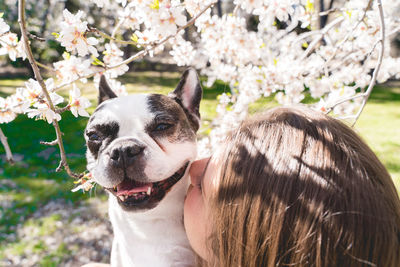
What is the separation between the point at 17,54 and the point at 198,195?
3.85 feet

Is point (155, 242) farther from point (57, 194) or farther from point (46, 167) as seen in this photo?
point (46, 167)

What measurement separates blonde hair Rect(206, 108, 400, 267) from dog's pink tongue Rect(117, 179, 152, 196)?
29cm

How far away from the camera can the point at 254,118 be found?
132 centimetres

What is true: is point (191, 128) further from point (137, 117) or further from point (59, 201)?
point (59, 201)

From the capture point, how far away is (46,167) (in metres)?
4.78

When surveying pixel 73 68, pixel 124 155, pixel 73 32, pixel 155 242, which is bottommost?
pixel 155 242

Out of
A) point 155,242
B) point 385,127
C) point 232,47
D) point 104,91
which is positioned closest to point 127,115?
point 104,91

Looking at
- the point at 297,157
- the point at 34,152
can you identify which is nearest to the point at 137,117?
the point at 297,157

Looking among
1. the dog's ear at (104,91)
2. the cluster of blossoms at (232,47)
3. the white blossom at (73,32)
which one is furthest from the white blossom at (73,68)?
the white blossom at (73,32)

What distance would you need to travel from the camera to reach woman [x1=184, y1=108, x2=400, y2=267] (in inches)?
36.8

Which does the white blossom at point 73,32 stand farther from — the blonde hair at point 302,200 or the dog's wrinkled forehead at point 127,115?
the blonde hair at point 302,200

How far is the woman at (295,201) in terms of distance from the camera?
0.94 m

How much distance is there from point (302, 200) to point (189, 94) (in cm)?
82

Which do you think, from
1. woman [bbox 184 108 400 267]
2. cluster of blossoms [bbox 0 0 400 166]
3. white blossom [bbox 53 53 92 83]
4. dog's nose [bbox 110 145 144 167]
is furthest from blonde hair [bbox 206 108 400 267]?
white blossom [bbox 53 53 92 83]
